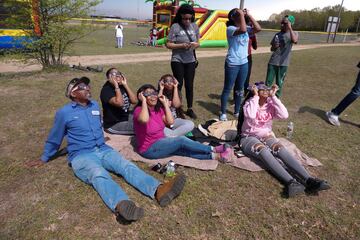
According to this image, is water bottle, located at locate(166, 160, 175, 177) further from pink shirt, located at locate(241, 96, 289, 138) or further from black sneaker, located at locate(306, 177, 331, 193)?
black sneaker, located at locate(306, 177, 331, 193)

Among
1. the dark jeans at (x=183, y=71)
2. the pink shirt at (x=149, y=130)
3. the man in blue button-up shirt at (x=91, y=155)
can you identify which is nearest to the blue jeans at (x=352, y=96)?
the dark jeans at (x=183, y=71)

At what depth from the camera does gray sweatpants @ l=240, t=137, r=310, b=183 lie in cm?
342

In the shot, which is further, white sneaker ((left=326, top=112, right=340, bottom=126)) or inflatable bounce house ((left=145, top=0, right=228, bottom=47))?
inflatable bounce house ((left=145, top=0, right=228, bottom=47))

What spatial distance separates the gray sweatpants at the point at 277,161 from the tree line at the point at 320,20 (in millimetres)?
66694

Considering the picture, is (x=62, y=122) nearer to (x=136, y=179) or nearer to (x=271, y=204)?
(x=136, y=179)

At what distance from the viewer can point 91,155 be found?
11.3 ft

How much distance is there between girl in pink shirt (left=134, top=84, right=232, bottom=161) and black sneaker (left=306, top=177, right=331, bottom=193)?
114 cm

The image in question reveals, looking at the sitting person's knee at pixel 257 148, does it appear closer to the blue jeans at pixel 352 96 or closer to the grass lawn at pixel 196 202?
the grass lawn at pixel 196 202

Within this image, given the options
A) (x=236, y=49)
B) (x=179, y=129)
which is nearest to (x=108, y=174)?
(x=179, y=129)

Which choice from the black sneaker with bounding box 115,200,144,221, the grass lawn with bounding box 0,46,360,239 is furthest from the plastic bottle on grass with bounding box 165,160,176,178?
the black sneaker with bounding box 115,200,144,221

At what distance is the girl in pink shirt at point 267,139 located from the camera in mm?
3438

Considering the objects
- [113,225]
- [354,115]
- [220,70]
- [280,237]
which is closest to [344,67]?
[220,70]

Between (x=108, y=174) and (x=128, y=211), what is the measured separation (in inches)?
27.4

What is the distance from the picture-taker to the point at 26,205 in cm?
300
